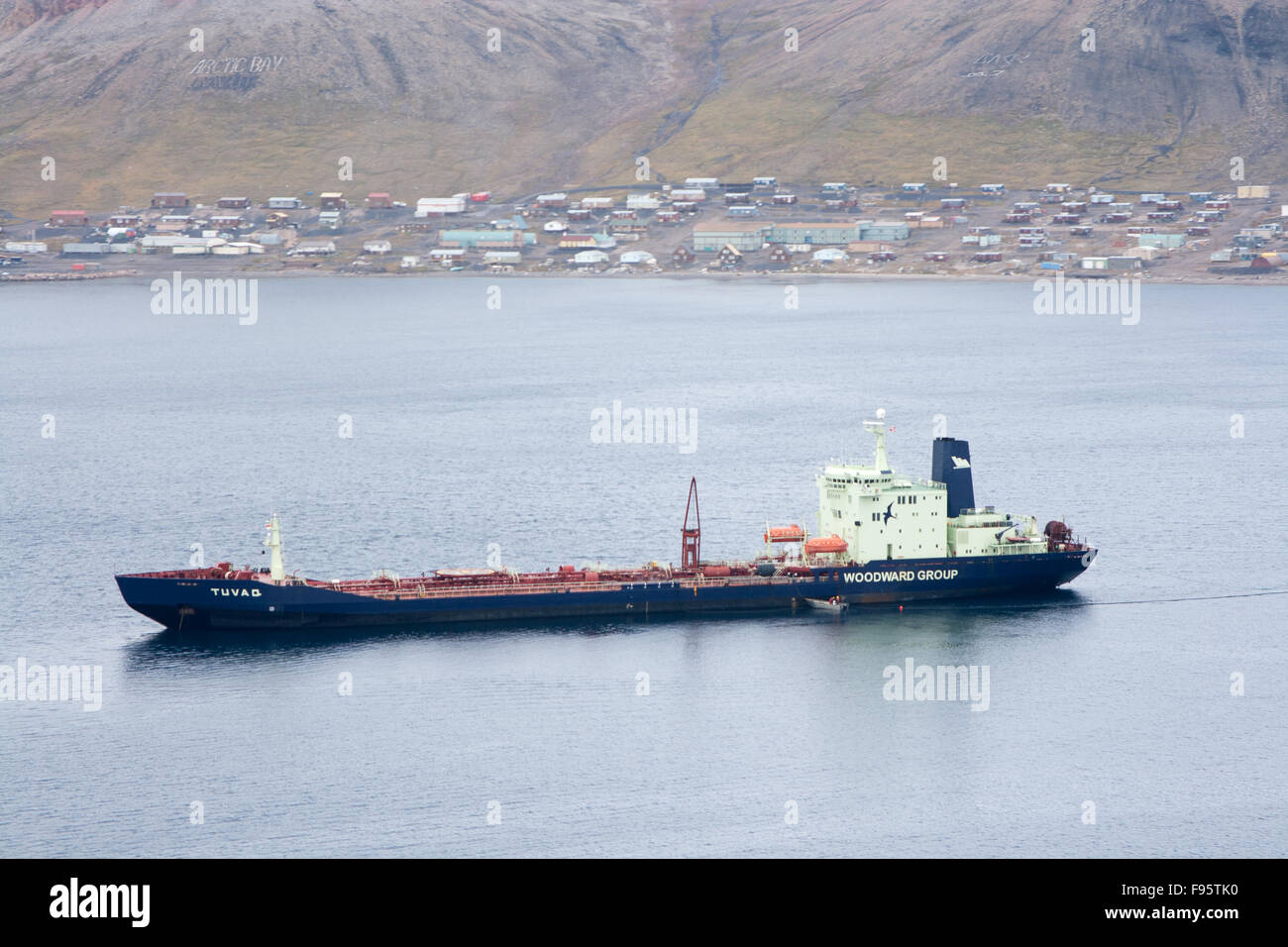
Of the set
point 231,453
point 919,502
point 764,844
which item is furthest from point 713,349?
point 764,844

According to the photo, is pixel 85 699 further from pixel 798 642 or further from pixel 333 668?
pixel 798 642

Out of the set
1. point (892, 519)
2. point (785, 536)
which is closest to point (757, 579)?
point (785, 536)

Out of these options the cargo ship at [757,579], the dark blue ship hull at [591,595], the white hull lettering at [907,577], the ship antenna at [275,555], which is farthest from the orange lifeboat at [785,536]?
the ship antenna at [275,555]

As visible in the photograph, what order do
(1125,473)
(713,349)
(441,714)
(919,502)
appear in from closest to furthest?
(441,714) < (919,502) < (1125,473) < (713,349)

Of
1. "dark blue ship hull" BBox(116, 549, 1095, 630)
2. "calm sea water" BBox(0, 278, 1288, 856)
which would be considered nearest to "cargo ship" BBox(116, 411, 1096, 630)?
"dark blue ship hull" BBox(116, 549, 1095, 630)

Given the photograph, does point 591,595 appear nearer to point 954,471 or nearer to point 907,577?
point 907,577

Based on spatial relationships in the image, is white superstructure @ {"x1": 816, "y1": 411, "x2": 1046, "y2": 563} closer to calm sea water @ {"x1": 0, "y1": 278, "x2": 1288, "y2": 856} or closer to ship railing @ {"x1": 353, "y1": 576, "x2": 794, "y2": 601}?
calm sea water @ {"x1": 0, "y1": 278, "x2": 1288, "y2": 856}

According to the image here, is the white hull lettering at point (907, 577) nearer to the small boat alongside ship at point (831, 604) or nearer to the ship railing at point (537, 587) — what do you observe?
the small boat alongside ship at point (831, 604)
